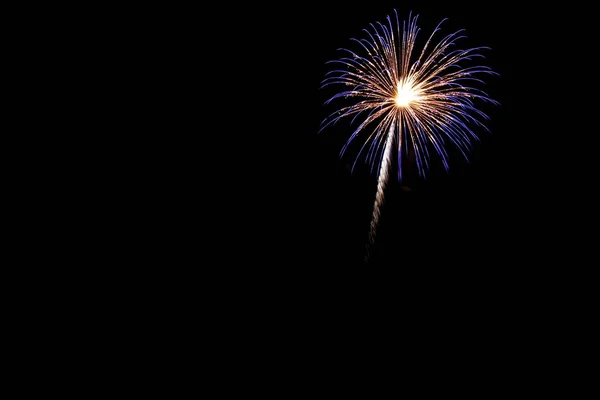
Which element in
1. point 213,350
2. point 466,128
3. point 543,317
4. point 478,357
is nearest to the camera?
point 466,128

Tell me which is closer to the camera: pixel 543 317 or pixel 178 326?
pixel 178 326

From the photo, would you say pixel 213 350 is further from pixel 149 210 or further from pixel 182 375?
pixel 149 210

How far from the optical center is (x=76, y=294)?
9969 millimetres

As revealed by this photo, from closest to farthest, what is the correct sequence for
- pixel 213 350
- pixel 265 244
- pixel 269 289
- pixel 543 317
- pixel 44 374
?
1. pixel 44 374
2. pixel 213 350
3. pixel 269 289
4. pixel 543 317
5. pixel 265 244

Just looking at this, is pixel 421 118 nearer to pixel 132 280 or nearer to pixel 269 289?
pixel 269 289

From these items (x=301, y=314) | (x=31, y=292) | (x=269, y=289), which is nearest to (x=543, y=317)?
(x=301, y=314)

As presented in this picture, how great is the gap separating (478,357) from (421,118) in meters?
7.67

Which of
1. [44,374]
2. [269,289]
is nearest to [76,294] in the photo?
[44,374]

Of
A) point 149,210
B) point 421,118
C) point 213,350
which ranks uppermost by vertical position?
point 421,118

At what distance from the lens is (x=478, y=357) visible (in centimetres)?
1079

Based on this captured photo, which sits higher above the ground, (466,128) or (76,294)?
(466,128)

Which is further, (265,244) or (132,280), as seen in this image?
(265,244)

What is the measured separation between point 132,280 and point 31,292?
232 centimetres

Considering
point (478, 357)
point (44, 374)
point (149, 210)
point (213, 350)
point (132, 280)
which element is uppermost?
point (149, 210)
